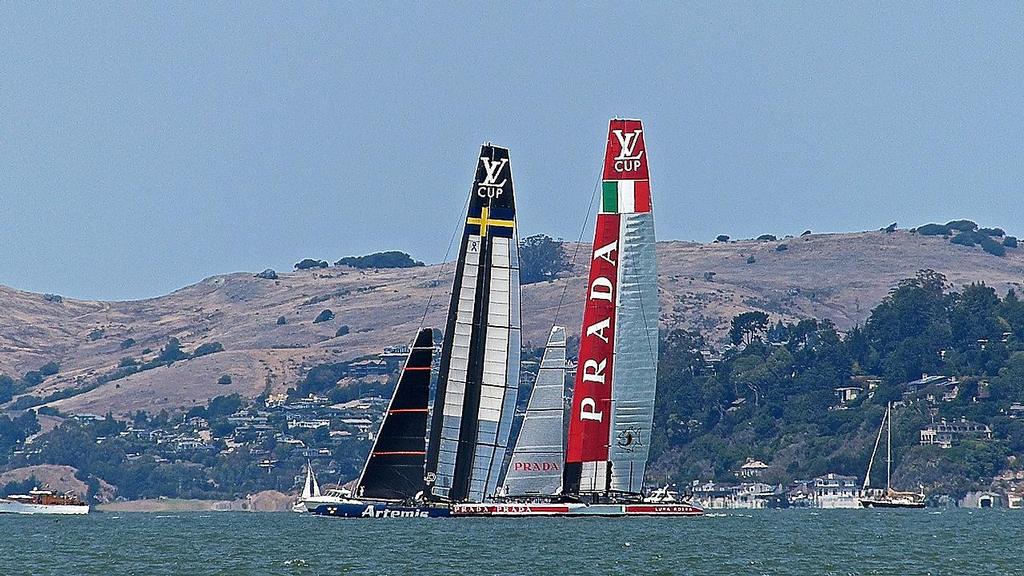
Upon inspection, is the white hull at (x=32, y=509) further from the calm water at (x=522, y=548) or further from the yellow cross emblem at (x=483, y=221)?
the yellow cross emblem at (x=483, y=221)

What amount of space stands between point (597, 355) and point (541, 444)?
4.13 metres

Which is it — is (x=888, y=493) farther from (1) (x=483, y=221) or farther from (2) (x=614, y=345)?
(1) (x=483, y=221)

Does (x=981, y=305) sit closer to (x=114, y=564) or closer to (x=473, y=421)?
(x=473, y=421)

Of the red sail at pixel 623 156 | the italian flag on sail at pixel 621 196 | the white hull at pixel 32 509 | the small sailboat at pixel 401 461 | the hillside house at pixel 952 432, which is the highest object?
the red sail at pixel 623 156

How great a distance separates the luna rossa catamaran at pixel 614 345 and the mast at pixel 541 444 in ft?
2.19

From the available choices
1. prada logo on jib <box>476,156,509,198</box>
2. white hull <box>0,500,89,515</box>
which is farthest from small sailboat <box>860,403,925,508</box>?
prada logo on jib <box>476,156,509,198</box>

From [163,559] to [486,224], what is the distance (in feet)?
75.9

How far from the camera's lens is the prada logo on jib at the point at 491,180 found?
8456cm

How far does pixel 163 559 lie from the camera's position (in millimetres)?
66812

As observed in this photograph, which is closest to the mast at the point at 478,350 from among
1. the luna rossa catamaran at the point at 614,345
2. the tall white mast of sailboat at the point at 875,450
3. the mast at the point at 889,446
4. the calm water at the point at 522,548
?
the luna rossa catamaran at the point at 614,345

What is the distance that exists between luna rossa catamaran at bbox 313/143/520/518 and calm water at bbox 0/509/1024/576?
59.7 inches

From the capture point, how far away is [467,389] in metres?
84.4

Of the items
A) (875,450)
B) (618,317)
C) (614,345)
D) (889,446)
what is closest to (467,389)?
(614,345)

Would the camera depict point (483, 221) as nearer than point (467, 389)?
No
